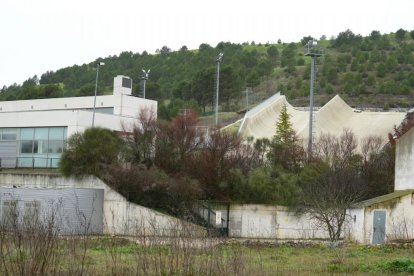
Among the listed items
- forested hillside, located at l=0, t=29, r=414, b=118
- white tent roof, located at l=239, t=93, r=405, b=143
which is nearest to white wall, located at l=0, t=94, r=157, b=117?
white tent roof, located at l=239, t=93, r=405, b=143

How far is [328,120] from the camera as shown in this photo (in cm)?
7219

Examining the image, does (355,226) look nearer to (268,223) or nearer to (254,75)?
(268,223)

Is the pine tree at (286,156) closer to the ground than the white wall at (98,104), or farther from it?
closer to the ground

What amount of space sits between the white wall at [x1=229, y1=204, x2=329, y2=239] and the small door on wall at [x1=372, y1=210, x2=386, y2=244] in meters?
7.63

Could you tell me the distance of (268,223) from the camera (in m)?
38.6

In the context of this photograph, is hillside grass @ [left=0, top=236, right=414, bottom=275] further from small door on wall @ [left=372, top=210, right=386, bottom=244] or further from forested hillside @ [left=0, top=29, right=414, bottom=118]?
forested hillside @ [left=0, top=29, right=414, bottom=118]

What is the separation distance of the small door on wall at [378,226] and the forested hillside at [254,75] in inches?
2071

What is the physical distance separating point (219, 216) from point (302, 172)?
6261mm

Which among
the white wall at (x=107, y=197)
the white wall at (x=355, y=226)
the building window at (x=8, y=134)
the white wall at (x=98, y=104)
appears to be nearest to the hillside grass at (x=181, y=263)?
the white wall at (x=355, y=226)

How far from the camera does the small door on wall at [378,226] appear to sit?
29581mm

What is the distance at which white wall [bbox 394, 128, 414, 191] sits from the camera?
3225 cm

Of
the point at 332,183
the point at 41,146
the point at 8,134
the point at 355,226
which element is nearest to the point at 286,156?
the point at 332,183

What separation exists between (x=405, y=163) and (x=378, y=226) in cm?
443

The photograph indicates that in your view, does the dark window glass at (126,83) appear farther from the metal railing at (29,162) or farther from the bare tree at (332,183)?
the bare tree at (332,183)
